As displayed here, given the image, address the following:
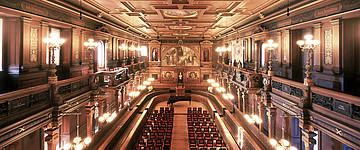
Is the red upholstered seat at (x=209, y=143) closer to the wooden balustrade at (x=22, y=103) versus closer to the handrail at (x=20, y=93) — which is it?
the wooden balustrade at (x=22, y=103)

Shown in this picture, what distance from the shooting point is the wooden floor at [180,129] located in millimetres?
12594

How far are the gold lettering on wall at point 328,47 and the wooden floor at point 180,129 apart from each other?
9.04m

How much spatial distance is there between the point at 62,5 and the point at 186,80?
19330mm

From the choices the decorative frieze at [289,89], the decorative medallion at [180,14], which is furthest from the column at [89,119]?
the decorative frieze at [289,89]

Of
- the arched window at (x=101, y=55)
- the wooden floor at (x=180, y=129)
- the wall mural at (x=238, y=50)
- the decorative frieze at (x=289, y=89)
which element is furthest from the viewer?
the wall mural at (x=238, y=50)

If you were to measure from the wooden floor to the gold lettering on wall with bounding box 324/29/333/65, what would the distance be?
9038 millimetres

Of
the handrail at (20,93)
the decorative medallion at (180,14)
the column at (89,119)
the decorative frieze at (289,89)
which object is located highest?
the decorative medallion at (180,14)

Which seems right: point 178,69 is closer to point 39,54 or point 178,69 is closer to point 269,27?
point 269,27

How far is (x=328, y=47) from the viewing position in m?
6.87

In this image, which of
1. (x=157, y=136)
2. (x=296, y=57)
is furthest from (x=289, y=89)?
(x=157, y=136)

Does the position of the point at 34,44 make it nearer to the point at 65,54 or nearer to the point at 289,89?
the point at 65,54

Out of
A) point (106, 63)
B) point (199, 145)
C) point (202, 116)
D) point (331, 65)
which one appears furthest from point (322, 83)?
point (106, 63)

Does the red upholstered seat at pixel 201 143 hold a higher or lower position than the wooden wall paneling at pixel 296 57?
lower

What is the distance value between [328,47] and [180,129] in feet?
37.9
